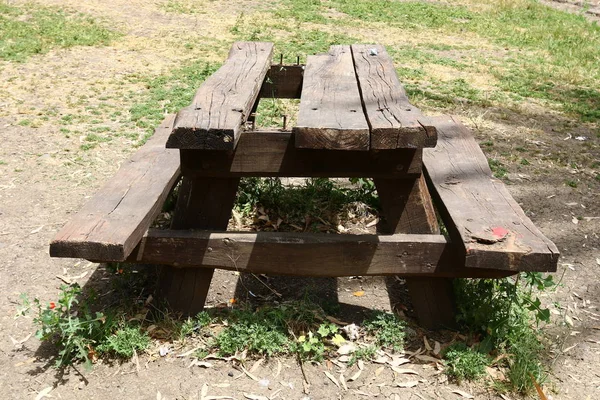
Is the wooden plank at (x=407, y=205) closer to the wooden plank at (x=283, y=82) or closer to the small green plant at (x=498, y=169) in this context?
the wooden plank at (x=283, y=82)

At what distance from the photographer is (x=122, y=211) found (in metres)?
2.96

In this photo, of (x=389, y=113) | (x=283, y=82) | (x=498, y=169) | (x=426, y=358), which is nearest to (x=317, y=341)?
(x=426, y=358)

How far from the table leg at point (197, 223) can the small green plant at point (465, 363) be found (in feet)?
4.11

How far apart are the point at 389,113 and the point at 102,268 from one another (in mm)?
1992

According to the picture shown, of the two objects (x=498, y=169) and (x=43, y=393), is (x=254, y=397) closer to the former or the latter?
(x=43, y=393)

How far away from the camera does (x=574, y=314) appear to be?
3637 mm

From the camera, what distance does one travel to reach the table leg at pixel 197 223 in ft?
10.4

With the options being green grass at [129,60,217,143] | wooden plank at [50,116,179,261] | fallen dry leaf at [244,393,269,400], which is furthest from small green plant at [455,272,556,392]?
green grass at [129,60,217,143]

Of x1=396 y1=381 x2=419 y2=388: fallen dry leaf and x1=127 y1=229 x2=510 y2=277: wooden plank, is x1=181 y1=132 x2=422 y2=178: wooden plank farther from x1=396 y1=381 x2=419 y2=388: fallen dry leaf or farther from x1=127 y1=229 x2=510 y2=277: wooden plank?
x1=396 y1=381 x2=419 y2=388: fallen dry leaf

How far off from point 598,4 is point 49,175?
13.4 meters

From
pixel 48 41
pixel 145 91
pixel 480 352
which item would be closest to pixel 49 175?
pixel 145 91

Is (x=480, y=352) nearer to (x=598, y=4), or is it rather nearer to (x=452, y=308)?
(x=452, y=308)

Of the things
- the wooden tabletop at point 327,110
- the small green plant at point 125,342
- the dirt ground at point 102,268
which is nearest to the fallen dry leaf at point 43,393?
the dirt ground at point 102,268

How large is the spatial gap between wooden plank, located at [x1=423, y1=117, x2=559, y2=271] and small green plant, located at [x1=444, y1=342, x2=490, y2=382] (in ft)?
1.80
